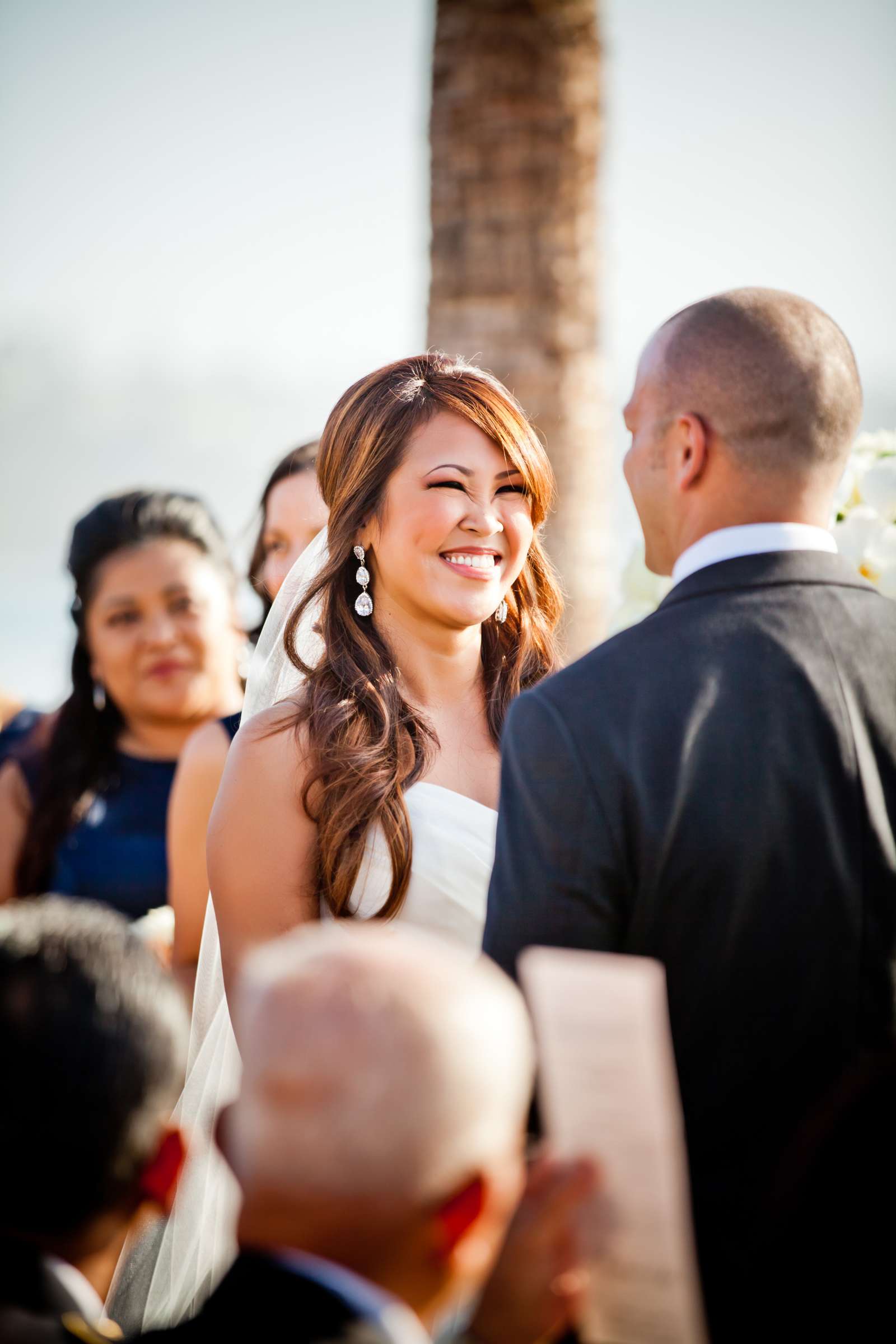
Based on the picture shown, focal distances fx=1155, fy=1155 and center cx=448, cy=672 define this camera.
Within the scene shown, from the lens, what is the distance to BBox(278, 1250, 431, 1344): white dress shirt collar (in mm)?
1177

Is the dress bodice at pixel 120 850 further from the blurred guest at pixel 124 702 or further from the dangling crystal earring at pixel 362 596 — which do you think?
the dangling crystal earring at pixel 362 596

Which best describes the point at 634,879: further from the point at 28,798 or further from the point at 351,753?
the point at 28,798

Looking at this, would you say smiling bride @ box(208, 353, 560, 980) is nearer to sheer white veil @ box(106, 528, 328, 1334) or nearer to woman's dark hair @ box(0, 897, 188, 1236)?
sheer white veil @ box(106, 528, 328, 1334)

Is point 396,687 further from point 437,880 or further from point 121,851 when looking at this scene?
point 121,851

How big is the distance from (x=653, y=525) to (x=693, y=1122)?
101cm

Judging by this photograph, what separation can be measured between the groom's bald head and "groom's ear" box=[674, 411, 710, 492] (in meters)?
0.02

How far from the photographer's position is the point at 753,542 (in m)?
1.93

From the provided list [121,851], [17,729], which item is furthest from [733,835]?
[17,729]

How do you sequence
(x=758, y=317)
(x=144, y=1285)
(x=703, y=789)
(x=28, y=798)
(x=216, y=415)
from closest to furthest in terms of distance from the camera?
(x=703, y=789), (x=758, y=317), (x=144, y=1285), (x=28, y=798), (x=216, y=415)

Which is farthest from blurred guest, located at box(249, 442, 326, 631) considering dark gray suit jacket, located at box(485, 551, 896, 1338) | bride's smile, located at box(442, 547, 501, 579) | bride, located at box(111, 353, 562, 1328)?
dark gray suit jacket, located at box(485, 551, 896, 1338)

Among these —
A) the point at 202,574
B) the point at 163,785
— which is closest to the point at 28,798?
the point at 163,785

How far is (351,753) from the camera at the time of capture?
2.79 meters

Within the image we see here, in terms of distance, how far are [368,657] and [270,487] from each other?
5.09 feet

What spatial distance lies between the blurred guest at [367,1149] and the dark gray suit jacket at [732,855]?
597mm
